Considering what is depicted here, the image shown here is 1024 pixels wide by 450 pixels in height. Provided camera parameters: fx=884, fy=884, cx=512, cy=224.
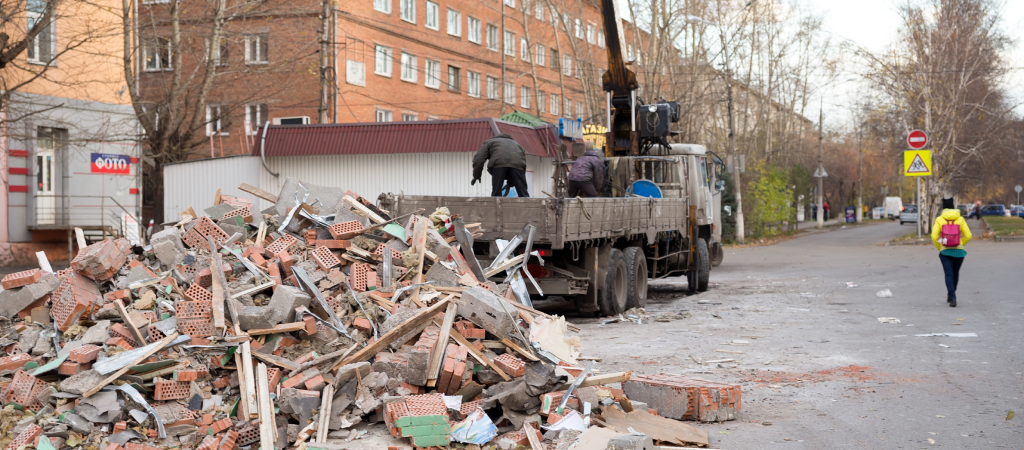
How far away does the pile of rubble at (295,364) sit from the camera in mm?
5520

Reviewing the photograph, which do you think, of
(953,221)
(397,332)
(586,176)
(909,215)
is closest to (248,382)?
(397,332)

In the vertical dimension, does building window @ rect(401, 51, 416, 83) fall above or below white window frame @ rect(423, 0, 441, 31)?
below

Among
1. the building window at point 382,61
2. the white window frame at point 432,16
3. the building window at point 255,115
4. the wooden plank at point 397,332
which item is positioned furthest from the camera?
the white window frame at point 432,16

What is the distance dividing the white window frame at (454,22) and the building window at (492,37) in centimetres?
324

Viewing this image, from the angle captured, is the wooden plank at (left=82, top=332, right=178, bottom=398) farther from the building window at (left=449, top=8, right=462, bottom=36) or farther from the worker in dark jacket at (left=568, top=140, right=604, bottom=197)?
the building window at (left=449, top=8, right=462, bottom=36)

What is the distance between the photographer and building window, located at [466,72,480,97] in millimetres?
44031

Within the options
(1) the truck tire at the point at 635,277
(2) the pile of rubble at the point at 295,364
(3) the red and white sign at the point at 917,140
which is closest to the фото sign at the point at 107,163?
(1) the truck tire at the point at 635,277

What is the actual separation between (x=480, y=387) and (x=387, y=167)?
18.3 metres

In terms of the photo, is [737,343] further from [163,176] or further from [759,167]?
[759,167]

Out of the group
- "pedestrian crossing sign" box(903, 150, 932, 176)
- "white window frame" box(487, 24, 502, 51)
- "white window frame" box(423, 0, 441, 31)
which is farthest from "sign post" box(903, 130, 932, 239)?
"white window frame" box(487, 24, 502, 51)

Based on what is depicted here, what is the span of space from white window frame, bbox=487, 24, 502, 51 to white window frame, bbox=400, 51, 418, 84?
7721 mm

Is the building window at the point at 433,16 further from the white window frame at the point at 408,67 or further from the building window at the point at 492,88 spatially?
the building window at the point at 492,88

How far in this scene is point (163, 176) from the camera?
24578mm

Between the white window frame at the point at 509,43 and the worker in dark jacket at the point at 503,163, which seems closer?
the worker in dark jacket at the point at 503,163
